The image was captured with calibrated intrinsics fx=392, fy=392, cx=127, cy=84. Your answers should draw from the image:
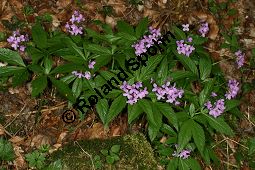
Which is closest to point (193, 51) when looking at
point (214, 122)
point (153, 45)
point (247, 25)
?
point (153, 45)

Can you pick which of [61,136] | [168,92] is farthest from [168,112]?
[61,136]

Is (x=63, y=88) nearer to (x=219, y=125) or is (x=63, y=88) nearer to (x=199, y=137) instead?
(x=199, y=137)

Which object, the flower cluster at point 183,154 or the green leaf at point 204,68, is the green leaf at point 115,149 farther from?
the green leaf at point 204,68

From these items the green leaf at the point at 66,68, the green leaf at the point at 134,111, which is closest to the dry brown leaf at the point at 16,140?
the green leaf at the point at 66,68

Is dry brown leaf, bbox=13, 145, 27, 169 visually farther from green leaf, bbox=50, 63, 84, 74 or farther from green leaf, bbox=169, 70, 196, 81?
green leaf, bbox=169, 70, 196, 81

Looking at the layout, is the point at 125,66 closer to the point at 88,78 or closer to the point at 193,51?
the point at 88,78

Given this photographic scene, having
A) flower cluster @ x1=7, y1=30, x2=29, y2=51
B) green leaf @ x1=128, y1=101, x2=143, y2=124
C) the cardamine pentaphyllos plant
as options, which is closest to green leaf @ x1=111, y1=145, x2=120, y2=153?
the cardamine pentaphyllos plant
